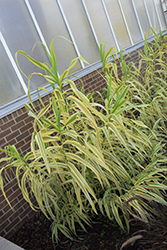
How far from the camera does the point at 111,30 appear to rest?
15.5 ft

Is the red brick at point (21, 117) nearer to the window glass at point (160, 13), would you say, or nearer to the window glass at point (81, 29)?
the window glass at point (81, 29)

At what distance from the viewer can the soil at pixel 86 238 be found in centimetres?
157

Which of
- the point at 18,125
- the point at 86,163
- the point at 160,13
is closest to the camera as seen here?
the point at 86,163

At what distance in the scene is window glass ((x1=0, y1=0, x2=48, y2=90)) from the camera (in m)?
2.76

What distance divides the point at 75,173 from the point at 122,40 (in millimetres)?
4368

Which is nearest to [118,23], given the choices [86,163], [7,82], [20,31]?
[20,31]

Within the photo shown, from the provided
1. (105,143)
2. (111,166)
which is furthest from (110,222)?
(105,143)

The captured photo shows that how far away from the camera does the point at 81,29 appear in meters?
3.94

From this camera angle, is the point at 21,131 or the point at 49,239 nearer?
the point at 49,239

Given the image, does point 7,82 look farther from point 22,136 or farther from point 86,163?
point 86,163

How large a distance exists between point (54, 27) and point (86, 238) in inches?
116

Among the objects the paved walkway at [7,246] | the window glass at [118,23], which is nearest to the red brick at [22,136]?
the paved walkway at [7,246]

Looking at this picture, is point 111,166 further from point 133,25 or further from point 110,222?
point 133,25

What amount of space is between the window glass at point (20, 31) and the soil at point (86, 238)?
1.77 metres
